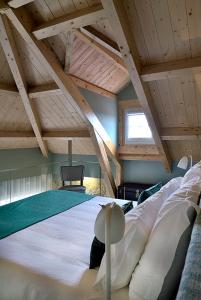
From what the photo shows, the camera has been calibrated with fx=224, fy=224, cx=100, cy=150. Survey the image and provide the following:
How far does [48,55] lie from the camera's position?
308cm

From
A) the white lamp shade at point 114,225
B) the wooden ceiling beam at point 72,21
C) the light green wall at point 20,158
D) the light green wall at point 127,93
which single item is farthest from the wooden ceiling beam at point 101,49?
the light green wall at point 20,158

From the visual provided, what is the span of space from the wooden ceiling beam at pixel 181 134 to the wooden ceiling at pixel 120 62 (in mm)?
15

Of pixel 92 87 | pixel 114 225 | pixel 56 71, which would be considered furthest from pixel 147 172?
pixel 114 225

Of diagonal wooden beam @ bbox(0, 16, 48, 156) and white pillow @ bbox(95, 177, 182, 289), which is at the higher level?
diagonal wooden beam @ bbox(0, 16, 48, 156)

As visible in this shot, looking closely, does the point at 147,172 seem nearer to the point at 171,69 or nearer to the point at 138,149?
the point at 138,149

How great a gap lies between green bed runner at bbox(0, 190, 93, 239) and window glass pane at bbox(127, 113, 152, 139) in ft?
6.44

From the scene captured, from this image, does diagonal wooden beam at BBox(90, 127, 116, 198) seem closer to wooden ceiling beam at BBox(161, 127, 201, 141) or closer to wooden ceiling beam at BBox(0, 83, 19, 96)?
wooden ceiling beam at BBox(161, 127, 201, 141)

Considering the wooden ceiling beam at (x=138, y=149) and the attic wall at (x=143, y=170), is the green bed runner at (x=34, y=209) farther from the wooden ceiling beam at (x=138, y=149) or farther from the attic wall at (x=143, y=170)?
the attic wall at (x=143, y=170)

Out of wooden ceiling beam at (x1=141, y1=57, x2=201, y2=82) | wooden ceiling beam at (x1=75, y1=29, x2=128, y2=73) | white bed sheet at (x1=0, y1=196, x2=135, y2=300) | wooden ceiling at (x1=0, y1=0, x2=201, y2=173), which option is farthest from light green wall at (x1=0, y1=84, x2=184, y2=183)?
white bed sheet at (x1=0, y1=196, x2=135, y2=300)

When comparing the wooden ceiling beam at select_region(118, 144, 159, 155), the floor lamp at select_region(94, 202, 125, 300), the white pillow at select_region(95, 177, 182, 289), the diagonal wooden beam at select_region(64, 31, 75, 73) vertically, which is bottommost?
the white pillow at select_region(95, 177, 182, 289)

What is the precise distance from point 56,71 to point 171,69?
5.10ft

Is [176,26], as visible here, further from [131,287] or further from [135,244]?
[131,287]

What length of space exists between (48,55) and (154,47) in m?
1.42

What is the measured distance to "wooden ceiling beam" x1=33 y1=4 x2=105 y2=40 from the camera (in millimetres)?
2382
